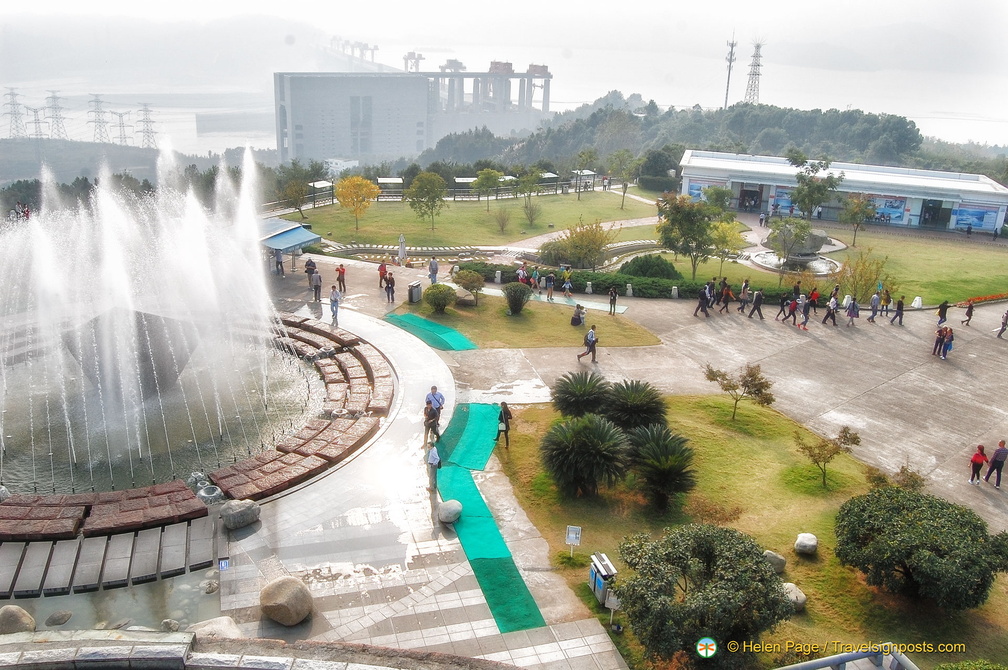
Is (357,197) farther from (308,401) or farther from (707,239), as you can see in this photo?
(308,401)

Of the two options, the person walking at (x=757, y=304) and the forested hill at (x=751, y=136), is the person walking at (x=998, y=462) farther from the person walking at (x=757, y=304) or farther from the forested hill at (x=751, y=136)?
the forested hill at (x=751, y=136)

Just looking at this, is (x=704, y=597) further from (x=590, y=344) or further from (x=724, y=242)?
(x=724, y=242)

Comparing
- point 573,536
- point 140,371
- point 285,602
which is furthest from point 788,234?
point 285,602

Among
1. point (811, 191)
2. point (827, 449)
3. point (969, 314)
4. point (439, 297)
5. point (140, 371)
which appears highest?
point (811, 191)

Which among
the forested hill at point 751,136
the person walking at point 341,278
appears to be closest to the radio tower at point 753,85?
the forested hill at point 751,136

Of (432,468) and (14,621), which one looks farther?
(432,468)
